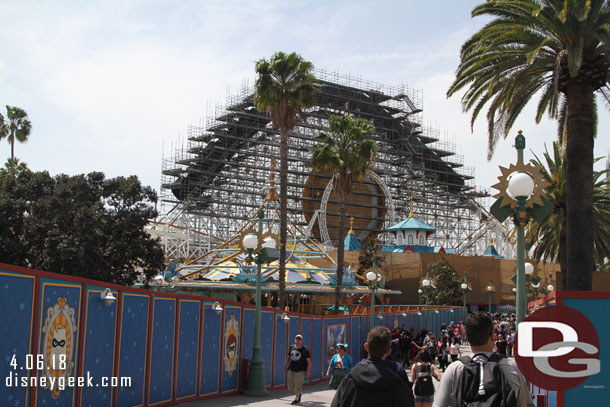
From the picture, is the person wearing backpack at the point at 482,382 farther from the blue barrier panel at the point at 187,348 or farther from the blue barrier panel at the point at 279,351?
the blue barrier panel at the point at 279,351

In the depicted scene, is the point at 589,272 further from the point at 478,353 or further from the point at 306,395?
the point at 478,353

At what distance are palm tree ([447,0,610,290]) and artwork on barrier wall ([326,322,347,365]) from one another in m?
8.66

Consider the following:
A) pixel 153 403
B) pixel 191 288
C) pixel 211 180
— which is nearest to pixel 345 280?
pixel 191 288

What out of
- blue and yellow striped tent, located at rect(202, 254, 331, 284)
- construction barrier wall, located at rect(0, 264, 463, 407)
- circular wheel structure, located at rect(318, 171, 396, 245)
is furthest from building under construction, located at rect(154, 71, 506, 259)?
construction barrier wall, located at rect(0, 264, 463, 407)

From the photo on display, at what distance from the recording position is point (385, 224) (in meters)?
94.6

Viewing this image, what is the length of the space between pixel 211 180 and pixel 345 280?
42.9 meters

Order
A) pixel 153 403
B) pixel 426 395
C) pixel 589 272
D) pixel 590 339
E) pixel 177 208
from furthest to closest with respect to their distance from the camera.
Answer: pixel 177 208
pixel 589 272
pixel 153 403
pixel 426 395
pixel 590 339

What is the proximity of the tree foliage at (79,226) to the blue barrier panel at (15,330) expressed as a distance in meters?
33.7

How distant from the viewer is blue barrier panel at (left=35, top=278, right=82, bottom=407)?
9.15 metres

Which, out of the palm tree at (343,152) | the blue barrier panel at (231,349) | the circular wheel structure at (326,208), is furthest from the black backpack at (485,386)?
the circular wheel structure at (326,208)

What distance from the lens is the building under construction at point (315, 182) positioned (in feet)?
264

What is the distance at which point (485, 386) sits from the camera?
4824mm

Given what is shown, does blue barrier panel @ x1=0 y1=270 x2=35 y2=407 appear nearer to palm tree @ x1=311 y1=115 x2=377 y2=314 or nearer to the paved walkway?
the paved walkway

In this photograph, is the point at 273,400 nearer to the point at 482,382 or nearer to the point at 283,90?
the point at 482,382
